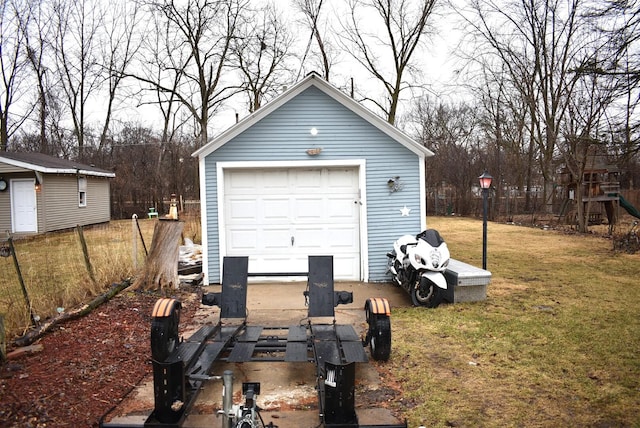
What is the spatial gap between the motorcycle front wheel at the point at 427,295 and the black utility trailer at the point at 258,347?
2077 mm

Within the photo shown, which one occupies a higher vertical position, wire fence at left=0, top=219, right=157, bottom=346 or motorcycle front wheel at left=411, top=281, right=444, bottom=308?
wire fence at left=0, top=219, right=157, bottom=346

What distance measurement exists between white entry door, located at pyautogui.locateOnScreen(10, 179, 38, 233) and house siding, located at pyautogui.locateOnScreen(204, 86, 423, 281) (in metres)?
12.1

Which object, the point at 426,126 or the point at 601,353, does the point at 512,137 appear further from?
the point at 601,353

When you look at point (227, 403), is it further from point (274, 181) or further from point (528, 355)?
point (274, 181)

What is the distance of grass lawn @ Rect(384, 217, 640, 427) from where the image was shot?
12.5 feet

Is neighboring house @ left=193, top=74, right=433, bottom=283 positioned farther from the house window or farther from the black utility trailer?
the house window

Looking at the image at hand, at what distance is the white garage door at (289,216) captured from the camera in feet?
30.4

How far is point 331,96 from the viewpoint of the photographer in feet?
29.9

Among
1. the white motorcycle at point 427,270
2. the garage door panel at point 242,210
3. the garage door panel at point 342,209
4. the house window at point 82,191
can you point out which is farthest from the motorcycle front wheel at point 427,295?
the house window at point 82,191

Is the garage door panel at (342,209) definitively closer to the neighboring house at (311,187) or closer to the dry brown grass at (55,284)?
the neighboring house at (311,187)

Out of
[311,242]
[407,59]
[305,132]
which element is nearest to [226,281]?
[311,242]

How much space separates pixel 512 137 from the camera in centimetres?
3350

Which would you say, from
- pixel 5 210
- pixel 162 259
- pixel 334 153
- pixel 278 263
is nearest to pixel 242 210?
pixel 278 263

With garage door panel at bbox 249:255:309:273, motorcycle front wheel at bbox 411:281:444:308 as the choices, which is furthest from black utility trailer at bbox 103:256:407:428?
garage door panel at bbox 249:255:309:273
